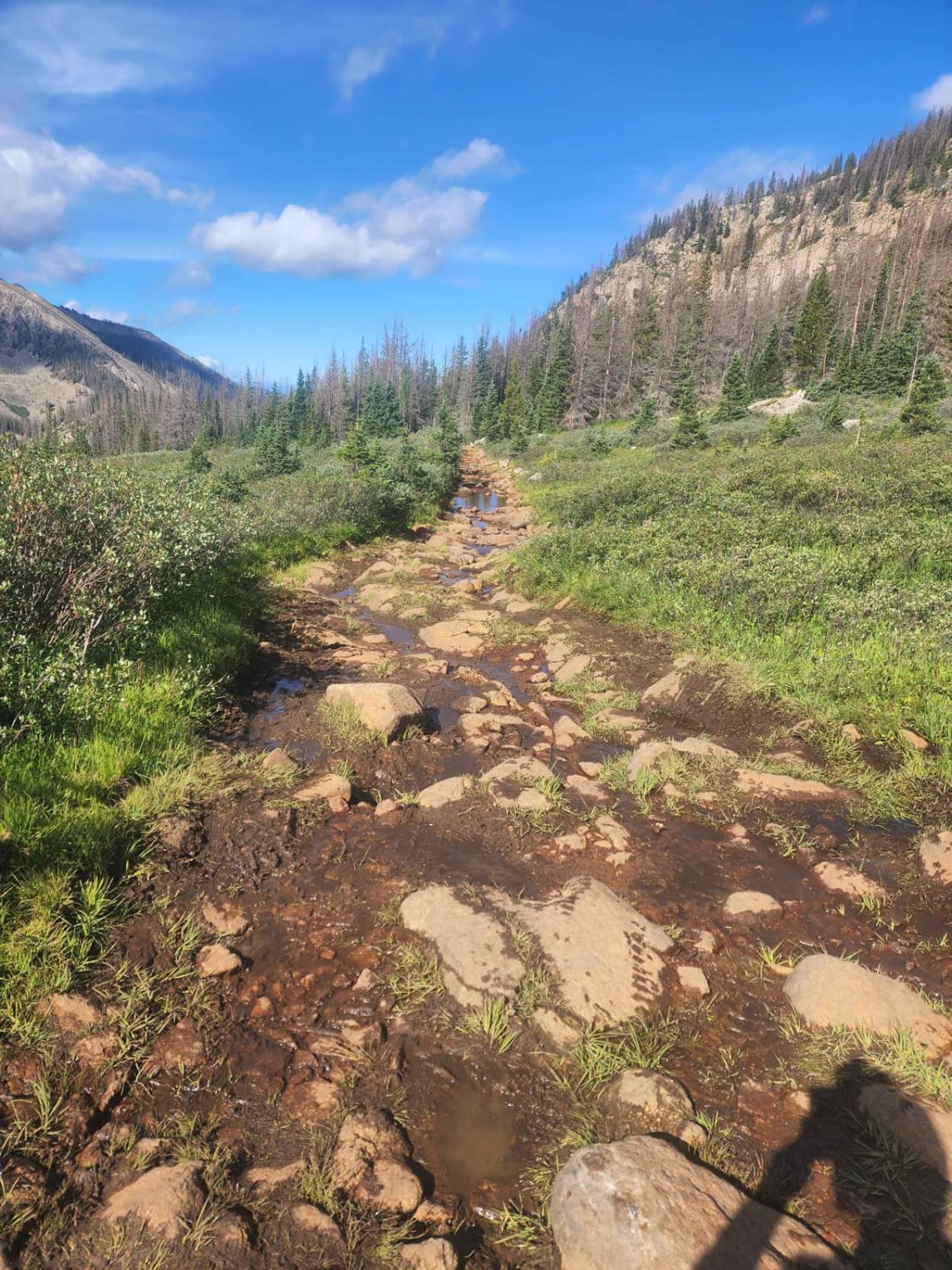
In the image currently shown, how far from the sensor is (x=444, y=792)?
5.66m

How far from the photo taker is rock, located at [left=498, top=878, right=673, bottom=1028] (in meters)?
3.52

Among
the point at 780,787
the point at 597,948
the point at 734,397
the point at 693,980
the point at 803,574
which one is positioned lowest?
the point at 693,980

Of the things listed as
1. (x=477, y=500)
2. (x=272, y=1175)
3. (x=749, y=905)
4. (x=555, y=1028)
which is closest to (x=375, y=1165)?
(x=272, y=1175)

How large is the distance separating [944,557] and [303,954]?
11177 mm

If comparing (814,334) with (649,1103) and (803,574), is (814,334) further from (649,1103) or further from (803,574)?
(649,1103)

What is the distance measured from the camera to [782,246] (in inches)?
4692

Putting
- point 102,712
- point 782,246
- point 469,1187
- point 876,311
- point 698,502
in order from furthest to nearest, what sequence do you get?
point 782,246 → point 876,311 → point 698,502 → point 102,712 → point 469,1187

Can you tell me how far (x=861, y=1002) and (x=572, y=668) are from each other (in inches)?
222

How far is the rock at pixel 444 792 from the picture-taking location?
557 centimetres

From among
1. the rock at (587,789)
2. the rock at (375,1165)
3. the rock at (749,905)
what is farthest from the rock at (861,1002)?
the rock at (375,1165)

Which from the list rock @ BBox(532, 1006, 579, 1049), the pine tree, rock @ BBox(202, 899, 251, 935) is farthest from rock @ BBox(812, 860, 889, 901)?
the pine tree

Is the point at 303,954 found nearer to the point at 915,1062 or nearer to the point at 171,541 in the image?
the point at 915,1062

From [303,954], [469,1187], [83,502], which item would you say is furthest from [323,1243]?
[83,502]

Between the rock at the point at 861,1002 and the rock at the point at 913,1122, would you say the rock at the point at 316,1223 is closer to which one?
the rock at the point at 913,1122
